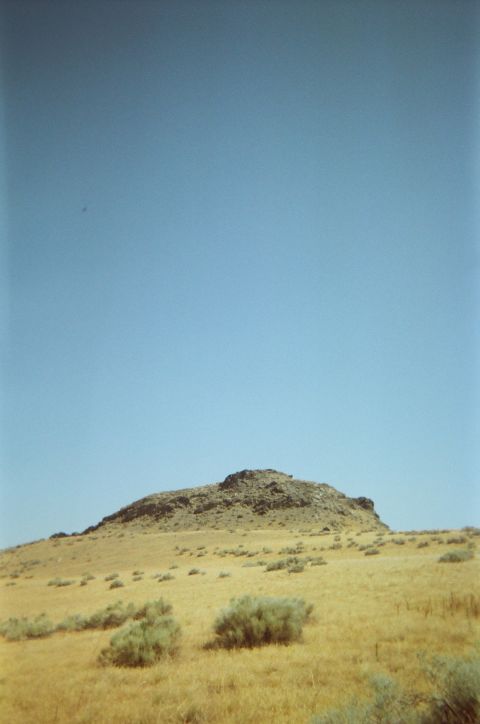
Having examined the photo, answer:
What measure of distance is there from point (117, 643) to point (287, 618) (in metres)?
3.51

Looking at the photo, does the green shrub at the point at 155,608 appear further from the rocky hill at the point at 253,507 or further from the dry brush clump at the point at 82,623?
the rocky hill at the point at 253,507

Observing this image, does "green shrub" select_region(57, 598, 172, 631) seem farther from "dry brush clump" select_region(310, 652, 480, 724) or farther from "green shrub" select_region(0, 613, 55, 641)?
"dry brush clump" select_region(310, 652, 480, 724)

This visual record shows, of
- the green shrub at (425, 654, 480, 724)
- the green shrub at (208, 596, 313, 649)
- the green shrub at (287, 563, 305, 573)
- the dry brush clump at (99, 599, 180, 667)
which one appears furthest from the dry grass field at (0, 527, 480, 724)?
the green shrub at (287, 563, 305, 573)

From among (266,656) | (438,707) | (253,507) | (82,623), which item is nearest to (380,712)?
(438,707)

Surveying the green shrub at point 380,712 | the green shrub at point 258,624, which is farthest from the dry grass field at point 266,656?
the green shrub at point 380,712

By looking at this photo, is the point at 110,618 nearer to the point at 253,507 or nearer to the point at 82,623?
the point at 82,623

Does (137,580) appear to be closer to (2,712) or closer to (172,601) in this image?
(172,601)

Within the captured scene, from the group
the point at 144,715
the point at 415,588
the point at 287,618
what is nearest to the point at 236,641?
the point at 287,618

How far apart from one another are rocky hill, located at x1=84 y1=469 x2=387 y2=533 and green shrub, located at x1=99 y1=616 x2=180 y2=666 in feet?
178

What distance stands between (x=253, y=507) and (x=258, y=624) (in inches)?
2563

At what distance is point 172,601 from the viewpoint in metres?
16.8

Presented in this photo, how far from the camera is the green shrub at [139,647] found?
902 centimetres

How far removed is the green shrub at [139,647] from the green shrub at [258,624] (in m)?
1.10

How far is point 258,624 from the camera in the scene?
973cm
